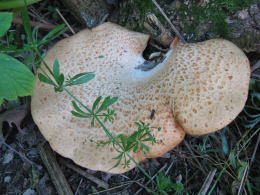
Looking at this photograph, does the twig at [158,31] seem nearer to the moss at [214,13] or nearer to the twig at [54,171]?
the moss at [214,13]

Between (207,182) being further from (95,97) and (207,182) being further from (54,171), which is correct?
(54,171)

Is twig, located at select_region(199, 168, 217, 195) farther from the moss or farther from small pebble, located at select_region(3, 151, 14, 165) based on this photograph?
small pebble, located at select_region(3, 151, 14, 165)

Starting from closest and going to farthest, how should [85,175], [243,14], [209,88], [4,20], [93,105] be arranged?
[4,20] < [93,105] < [209,88] < [243,14] < [85,175]

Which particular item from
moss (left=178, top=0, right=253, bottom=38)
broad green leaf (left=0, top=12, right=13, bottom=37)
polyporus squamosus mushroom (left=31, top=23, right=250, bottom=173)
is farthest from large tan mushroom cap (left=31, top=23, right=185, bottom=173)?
broad green leaf (left=0, top=12, right=13, bottom=37)

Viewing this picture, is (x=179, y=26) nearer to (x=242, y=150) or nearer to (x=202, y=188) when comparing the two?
(x=242, y=150)

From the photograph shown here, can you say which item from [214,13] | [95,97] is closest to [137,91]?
[95,97]
